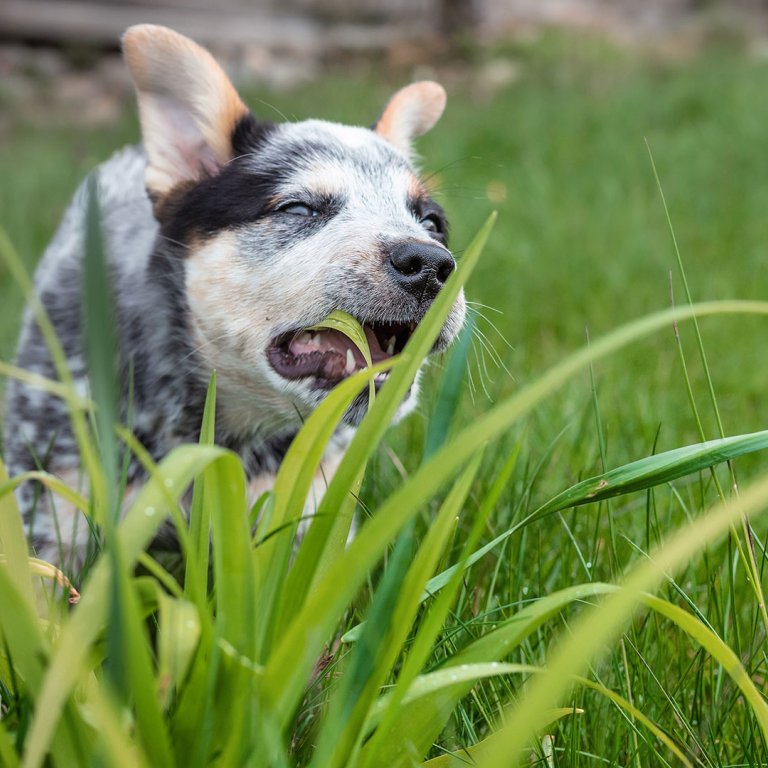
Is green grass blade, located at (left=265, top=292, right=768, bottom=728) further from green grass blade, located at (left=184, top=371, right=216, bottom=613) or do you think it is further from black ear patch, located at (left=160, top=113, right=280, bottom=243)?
black ear patch, located at (left=160, top=113, right=280, bottom=243)

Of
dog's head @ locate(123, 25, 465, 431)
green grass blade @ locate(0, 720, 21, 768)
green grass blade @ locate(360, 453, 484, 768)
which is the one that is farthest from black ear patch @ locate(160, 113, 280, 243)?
green grass blade @ locate(0, 720, 21, 768)

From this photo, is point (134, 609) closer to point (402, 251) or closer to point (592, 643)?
point (592, 643)

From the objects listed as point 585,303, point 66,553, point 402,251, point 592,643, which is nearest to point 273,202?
point 402,251

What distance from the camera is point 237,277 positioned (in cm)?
217

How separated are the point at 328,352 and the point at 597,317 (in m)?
2.33

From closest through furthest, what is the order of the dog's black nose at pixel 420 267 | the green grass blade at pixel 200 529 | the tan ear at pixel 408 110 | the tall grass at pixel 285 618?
the tall grass at pixel 285 618
the green grass blade at pixel 200 529
the dog's black nose at pixel 420 267
the tan ear at pixel 408 110

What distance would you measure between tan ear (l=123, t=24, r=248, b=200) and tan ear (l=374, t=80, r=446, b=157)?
425 millimetres

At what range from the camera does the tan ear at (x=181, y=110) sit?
2291mm

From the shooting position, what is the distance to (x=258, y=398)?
7.37 ft

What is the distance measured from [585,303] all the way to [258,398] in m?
2.38

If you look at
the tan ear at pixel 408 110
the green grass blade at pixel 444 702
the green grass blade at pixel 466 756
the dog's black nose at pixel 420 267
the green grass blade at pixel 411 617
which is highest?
the tan ear at pixel 408 110

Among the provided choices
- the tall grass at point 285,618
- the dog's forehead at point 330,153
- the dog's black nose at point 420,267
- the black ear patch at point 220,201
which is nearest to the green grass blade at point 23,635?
the tall grass at point 285,618

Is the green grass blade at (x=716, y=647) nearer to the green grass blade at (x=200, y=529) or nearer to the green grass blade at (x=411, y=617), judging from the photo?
the green grass blade at (x=411, y=617)

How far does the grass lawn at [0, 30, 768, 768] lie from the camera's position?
5.15ft
